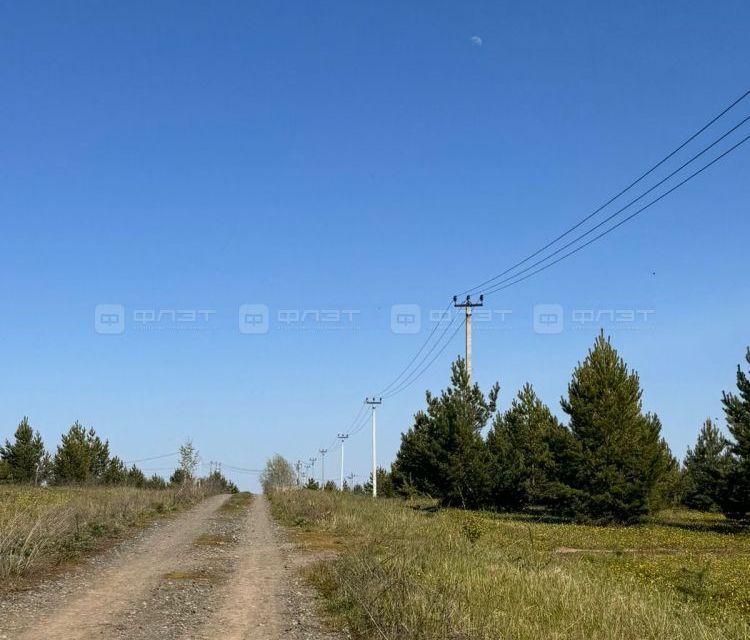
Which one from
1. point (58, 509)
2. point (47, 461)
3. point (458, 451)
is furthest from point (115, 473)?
point (58, 509)

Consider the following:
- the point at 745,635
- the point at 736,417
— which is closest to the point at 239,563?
the point at 745,635

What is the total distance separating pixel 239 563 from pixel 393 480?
52.7 m

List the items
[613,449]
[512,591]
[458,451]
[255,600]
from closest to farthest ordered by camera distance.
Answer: [512,591]
[255,600]
[613,449]
[458,451]

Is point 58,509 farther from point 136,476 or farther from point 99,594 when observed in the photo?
point 136,476

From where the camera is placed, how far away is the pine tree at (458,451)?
1548 inches

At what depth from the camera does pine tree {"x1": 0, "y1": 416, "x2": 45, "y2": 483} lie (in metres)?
64.2

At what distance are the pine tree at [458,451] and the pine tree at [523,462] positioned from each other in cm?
121

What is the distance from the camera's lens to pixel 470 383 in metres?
41.1

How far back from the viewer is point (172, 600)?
1074 centimetres

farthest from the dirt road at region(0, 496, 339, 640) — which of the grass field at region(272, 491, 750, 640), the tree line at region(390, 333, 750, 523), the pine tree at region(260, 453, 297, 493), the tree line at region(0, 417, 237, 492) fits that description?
the pine tree at region(260, 453, 297, 493)

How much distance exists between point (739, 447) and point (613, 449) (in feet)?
18.3

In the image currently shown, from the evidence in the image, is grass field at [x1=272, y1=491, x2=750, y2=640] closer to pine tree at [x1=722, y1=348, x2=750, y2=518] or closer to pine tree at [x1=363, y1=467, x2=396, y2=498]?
pine tree at [x1=722, y1=348, x2=750, y2=518]

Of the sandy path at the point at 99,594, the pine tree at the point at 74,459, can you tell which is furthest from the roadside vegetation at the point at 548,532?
the pine tree at the point at 74,459

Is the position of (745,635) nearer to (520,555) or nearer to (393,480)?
(520,555)
